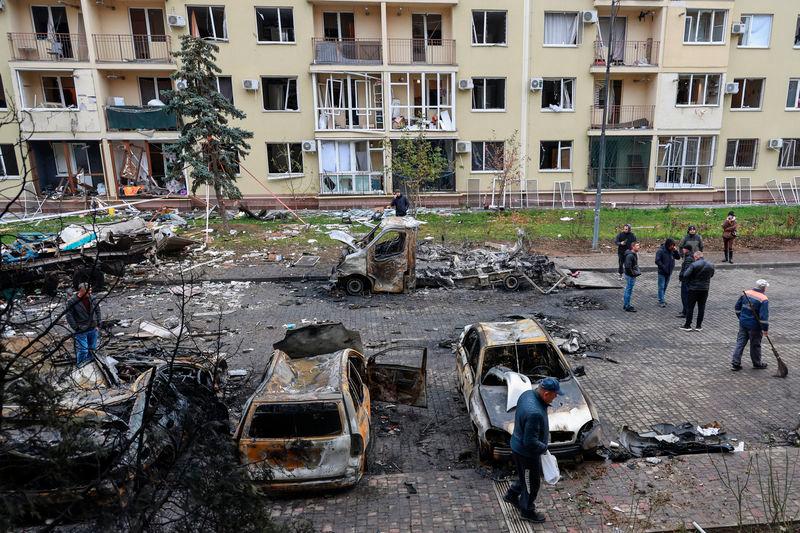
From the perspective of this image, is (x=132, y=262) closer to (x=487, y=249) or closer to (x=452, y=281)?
(x=452, y=281)

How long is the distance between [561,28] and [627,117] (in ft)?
19.0

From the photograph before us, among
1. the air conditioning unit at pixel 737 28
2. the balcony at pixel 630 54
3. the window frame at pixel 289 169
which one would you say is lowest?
the window frame at pixel 289 169

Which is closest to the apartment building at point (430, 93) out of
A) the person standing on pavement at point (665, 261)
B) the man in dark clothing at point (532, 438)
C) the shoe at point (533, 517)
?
the person standing on pavement at point (665, 261)

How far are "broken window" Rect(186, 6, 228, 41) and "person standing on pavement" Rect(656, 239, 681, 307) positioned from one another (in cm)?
2184

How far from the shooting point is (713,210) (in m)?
24.6

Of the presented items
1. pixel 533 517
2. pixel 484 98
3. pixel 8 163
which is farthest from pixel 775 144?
pixel 8 163

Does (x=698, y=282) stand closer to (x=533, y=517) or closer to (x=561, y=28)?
(x=533, y=517)

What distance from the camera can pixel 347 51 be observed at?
25.4m

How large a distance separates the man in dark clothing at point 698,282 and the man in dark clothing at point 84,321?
1029 cm

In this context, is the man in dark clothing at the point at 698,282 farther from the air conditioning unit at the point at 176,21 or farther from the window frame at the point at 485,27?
the air conditioning unit at the point at 176,21

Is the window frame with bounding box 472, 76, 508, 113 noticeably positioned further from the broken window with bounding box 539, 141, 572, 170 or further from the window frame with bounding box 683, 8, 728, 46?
the window frame with bounding box 683, 8, 728, 46

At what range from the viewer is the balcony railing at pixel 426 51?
83.9 feet

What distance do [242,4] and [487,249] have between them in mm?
17287

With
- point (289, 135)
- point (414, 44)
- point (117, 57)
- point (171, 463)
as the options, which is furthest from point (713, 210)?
point (117, 57)
